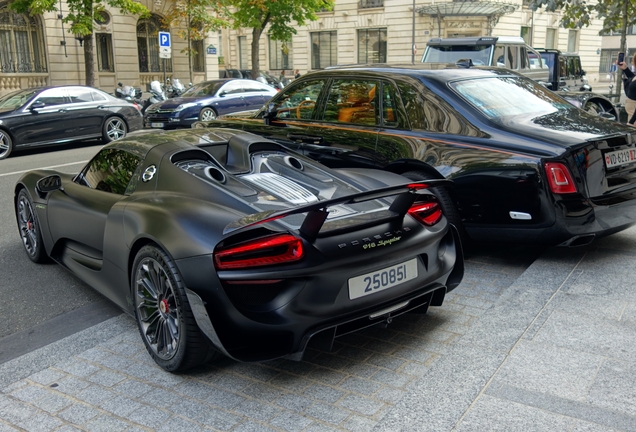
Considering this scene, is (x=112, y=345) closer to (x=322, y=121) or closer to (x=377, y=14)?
(x=322, y=121)

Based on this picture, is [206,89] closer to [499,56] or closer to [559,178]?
[499,56]

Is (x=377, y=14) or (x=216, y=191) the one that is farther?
(x=377, y=14)

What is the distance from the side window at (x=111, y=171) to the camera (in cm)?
443

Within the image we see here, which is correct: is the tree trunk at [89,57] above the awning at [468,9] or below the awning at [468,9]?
below

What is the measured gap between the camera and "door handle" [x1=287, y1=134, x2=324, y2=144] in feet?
21.1

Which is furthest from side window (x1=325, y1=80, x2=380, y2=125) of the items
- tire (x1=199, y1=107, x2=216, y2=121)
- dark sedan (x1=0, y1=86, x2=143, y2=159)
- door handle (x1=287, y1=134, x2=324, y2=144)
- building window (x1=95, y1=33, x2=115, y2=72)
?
building window (x1=95, y1=33, x2=115, y2=72)

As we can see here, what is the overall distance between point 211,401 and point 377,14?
1706 inches

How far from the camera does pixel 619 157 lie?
524 cm

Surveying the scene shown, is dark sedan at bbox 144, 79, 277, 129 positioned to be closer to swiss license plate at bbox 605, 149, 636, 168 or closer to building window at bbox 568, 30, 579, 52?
swiss license plate at bbox 605, 149, 636, 168

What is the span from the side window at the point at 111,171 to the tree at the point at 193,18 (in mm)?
26382

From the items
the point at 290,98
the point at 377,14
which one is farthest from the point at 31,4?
the point at 377,14

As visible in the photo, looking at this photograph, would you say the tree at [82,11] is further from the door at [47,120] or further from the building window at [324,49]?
the building window at [324,49]

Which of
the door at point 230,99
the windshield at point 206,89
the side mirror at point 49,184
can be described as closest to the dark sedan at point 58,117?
the windshield at point 206,89

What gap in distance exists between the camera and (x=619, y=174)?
5234 mm
